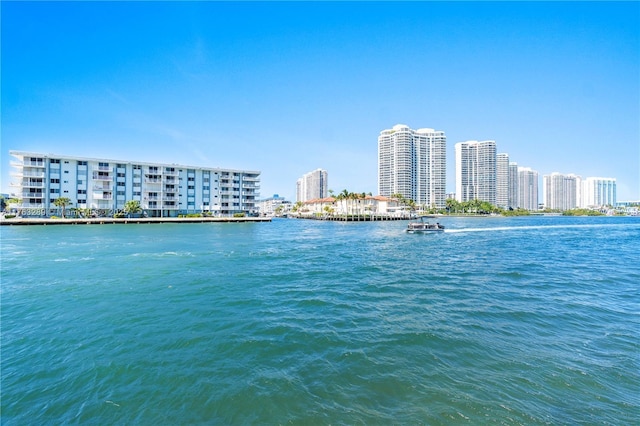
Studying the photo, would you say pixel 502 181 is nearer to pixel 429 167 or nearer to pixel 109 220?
pixel 429 167

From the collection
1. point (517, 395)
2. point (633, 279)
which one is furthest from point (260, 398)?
point (633, 279)

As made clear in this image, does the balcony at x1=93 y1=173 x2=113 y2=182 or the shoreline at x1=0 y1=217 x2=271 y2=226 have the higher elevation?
the balcony at x1=93 y1=173 x2=113 y2=182

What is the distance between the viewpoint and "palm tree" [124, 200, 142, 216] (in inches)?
2896

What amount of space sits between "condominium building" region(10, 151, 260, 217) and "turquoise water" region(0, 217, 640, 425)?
6904cm

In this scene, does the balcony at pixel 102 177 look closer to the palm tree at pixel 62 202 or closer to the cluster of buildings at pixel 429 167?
the palm tree at pixel 62 202

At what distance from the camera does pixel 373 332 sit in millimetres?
9406

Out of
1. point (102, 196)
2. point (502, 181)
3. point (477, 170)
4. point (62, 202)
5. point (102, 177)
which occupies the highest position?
point (477, 170)

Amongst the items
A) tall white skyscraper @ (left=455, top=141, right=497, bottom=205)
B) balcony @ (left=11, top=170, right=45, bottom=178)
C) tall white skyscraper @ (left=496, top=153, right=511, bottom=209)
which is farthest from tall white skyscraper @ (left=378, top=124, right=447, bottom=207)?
balcony @ (left=11, top=170, right=45, bottom=178)

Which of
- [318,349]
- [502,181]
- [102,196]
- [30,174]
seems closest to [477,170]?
[502,181]

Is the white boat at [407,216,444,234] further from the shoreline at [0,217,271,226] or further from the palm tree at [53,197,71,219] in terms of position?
the palm tree at [53,197,71,219]

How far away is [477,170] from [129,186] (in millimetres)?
182537

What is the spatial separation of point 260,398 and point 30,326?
9.36 metres

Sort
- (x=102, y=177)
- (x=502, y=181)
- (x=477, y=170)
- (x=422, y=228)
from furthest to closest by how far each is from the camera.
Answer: (x=502, y=181) → (x=477, y=170) → (x=102, y=177) → (x=422, y=228)

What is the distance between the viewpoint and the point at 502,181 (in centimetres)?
19038
